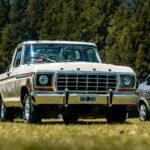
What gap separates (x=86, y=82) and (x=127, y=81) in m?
0.94

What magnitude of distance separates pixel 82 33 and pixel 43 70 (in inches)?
1552

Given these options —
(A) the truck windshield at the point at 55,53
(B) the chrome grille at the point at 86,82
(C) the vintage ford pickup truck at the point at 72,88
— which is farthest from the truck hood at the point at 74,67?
(A) the truck windshield at the point at 55,53

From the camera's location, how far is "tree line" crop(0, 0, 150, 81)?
4156 cm

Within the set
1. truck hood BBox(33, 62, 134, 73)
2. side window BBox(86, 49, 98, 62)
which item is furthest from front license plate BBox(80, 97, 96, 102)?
side window BBox(86, 49, 98, 62)

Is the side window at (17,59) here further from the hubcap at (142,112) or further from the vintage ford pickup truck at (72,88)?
the hubcap at (142,112)

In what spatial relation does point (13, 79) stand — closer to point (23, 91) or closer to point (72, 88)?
point (23, 91)

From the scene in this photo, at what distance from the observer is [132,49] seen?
4184 centimetres

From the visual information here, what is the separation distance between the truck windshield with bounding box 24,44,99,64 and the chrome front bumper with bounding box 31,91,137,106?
151 centimetres

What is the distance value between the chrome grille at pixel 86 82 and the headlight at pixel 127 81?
19 cm

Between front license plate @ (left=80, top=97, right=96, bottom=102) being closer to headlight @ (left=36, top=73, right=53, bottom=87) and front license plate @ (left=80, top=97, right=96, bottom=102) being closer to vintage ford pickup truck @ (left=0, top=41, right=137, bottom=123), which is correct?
vintage ford pickup truck @ (left=0, top=41, right=137, bottom=123)

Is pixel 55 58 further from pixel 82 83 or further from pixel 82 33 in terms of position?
pixel 82 33

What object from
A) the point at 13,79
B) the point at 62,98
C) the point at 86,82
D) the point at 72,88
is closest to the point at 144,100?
the point at 13,79

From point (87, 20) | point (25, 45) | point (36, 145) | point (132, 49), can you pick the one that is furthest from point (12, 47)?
point (36, 145)

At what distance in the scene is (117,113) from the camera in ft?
43.7
